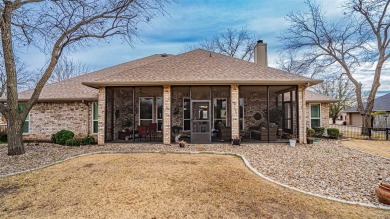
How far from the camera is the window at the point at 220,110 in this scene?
41.1 ft

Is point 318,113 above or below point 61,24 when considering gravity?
below

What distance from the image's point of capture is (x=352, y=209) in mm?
3402

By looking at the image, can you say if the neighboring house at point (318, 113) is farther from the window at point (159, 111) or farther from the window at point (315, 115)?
the window at point (159, 111)

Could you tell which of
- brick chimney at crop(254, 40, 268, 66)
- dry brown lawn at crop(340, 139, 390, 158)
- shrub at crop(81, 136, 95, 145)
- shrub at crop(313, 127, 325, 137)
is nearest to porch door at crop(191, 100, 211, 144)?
shrub at crop(81, 136, 95, 145)

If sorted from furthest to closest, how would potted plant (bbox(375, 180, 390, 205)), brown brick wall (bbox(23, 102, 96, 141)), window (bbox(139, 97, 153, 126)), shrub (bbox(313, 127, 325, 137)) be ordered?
shrub (bbox(313, 127, 325, 137)), window (bbox(139, 97, 153, 126)), brown brick wall (bbox(23, 102, 96, 141)), potted plant (bbox(375, 180, 390, 205))

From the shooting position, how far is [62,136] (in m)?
10.3

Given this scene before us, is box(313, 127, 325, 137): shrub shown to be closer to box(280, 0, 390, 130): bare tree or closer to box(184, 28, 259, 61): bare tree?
box(280, 0, 390, 130): bare tree

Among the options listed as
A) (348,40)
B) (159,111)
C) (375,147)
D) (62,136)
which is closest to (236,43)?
(348,40)

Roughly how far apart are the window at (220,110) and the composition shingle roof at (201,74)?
244cm

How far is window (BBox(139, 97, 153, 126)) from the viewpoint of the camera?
41.4ft

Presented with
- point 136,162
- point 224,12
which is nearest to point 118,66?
point 224,12

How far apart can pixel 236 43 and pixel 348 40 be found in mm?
12881

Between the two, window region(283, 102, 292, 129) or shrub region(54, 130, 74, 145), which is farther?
window region(283, 102, 292, 129)

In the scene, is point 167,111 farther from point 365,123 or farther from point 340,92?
point 340,92
